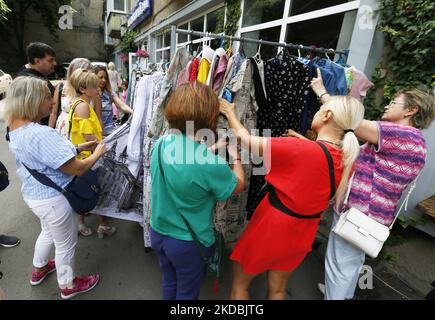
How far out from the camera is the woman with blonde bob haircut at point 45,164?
1509 millimetres

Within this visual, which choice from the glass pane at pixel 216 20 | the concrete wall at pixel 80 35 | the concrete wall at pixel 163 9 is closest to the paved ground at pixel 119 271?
the glass pane at pixel 216 20

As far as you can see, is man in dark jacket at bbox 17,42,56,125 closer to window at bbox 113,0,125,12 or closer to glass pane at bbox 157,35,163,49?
glass pane at bbox 157,35,163,49

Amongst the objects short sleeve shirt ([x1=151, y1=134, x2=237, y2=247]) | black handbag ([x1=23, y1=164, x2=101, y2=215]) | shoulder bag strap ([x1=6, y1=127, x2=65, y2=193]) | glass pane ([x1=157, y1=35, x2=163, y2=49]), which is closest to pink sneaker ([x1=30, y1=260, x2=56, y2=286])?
black handbag ([x1=23, y1=164, x2=101, y2=215])

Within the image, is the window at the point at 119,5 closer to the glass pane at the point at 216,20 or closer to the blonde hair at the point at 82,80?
the glass pane at the point at 216,20

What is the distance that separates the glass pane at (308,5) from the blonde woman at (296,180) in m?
2.31

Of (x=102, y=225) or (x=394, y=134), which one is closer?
(x=394, y=134)

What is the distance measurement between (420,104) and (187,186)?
159 cm

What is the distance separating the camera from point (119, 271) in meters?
2.31

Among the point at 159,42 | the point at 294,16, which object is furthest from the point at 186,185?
the point at 159,42

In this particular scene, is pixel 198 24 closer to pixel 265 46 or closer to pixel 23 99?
pixel 265 46

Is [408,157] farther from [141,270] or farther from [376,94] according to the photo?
[141,270]

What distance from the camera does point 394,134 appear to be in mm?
1493
